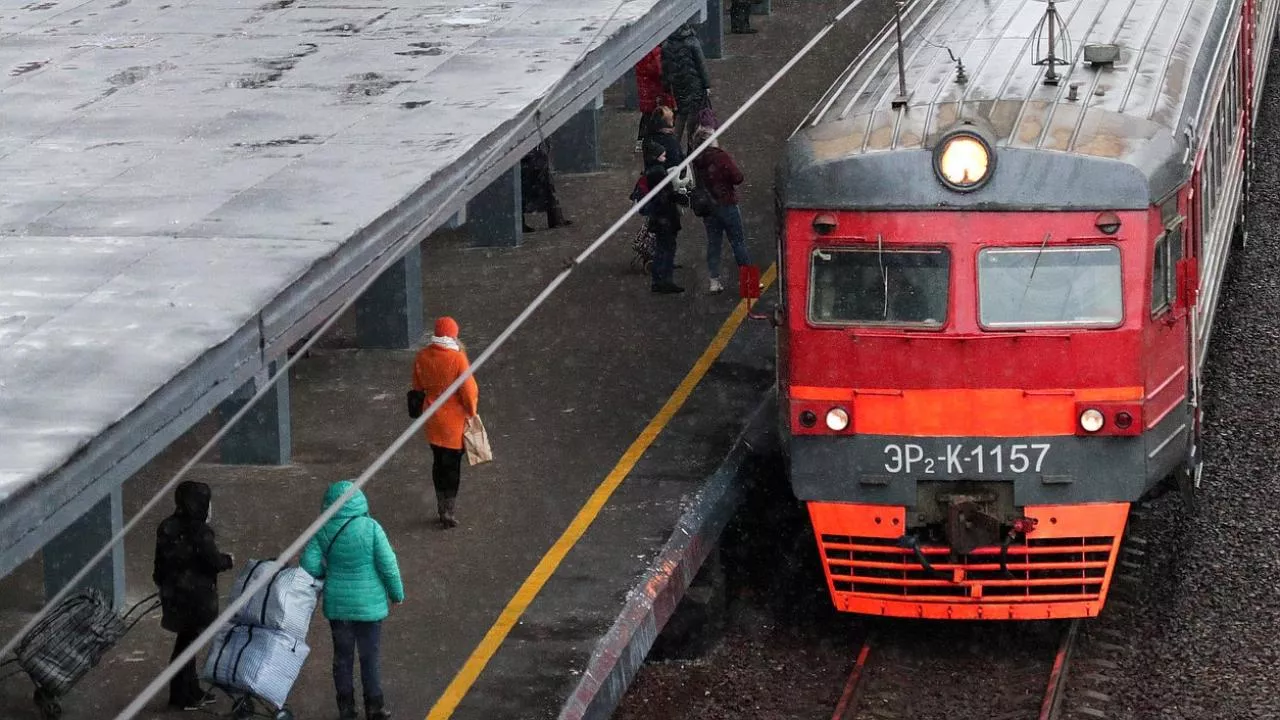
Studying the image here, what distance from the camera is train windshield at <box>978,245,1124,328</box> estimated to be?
37.2 ft

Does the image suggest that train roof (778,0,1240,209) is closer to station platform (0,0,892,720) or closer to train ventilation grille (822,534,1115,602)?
train ventilation grille (822,534,1115,602)

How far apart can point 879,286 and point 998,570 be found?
1.74 meters

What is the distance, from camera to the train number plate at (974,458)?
37.5 ft

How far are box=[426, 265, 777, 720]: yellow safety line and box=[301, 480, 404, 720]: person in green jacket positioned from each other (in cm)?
47

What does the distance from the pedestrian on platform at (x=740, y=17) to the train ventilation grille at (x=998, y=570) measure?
52.6 ft

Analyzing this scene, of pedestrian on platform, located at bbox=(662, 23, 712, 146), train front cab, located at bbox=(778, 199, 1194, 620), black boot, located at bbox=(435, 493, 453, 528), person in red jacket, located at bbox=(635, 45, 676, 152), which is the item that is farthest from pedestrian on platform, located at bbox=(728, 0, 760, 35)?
train front cab, located at bbox=(778, 199, 1194, 620)

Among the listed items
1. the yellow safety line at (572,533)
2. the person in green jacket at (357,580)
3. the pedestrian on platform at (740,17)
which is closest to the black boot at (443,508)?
the yellow safety line at (572,533)

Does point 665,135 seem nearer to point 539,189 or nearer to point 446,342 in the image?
point 539,189

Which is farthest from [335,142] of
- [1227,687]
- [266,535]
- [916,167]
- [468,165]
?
[1227,687]

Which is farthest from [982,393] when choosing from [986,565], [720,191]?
[720,191]

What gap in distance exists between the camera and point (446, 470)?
12844 mm

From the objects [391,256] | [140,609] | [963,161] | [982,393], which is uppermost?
[963,161]

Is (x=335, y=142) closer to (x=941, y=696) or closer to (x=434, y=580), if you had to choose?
(x=434, y=580)

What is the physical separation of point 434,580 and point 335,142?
2.73 m
